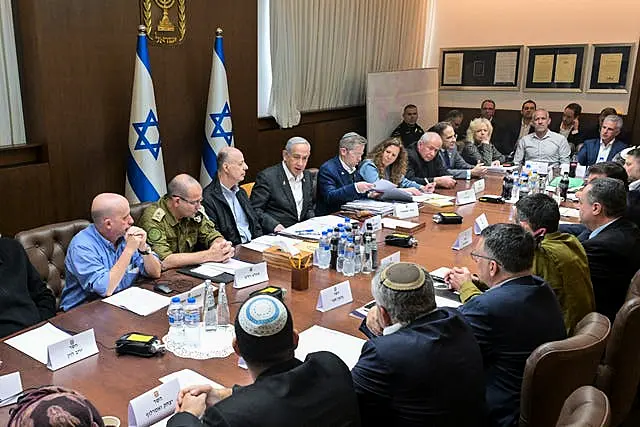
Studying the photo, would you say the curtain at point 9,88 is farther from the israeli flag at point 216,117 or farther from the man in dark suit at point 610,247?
the man in dark suit at point 610,247

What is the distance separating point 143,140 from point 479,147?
12.6 feet

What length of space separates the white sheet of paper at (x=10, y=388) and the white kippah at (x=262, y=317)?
0.75m

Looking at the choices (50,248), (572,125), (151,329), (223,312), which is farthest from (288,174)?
(572,125)

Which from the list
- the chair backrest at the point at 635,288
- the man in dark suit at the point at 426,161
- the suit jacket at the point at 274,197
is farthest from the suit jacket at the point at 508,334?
the man in dark suit at the point at 426,161

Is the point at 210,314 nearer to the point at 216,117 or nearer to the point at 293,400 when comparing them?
the point at 293,400

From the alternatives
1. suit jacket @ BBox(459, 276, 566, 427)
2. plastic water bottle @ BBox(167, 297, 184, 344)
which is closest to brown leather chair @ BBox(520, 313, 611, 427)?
suit jacket @ BBox(459, 276, 566, 427)

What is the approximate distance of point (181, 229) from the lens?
3.04 metres

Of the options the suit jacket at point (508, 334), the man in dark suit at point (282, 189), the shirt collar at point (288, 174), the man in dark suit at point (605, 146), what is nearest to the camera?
the suit jacket at point (508, 334)

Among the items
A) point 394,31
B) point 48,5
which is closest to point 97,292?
point 48,5

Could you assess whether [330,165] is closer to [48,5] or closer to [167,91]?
[167,91]

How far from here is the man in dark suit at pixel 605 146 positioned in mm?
5824

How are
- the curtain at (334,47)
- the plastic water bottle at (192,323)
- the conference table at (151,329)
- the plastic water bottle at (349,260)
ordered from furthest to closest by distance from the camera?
the curtain at (334,47) → the plastic water bottle at (349,260) → the plastic water bottle at (192,323) → the conference table at (151,329)

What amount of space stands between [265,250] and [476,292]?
3.59 feet

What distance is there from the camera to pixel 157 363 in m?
1.84
